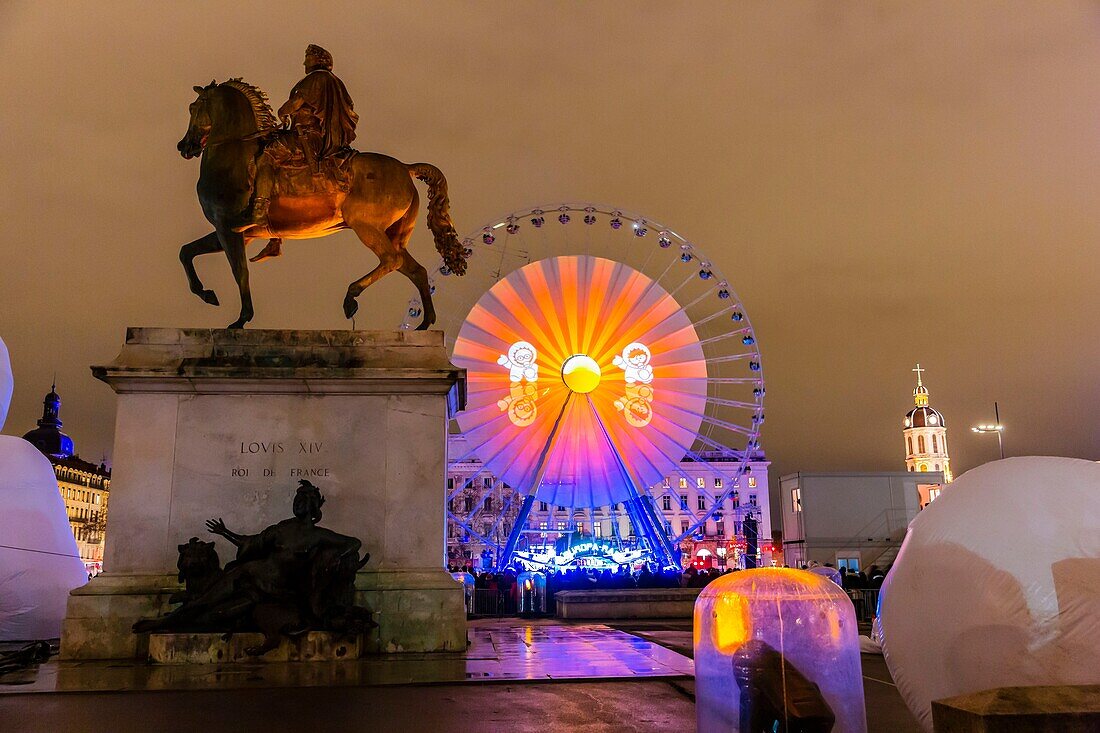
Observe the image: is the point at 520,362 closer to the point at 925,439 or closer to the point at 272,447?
the point at 272,447

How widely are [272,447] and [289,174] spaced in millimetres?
3492

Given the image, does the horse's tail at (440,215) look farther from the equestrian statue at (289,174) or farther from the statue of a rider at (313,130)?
the statue of a rider at (313,130)

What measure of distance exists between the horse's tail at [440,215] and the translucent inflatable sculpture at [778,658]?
8.64 metres

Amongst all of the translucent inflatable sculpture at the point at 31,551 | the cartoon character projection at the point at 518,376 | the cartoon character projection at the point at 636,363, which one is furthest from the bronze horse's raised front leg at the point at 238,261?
the cartoon character projection at the point at 636,363

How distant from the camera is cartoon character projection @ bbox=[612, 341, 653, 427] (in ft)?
105

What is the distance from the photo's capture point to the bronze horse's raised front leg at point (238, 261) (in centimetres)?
1079

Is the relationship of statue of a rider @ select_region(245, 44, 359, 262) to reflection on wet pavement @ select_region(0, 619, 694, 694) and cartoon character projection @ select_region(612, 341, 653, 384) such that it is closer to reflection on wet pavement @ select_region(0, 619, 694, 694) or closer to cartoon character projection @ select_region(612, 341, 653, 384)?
reflection on wet pavement @ select_region(0, 619, 694, 694)

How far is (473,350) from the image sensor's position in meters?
31.2

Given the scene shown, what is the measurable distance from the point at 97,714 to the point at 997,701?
5.05 metres

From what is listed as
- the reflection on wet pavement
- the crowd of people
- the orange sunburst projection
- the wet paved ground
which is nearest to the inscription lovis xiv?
the reflection on wet pavement

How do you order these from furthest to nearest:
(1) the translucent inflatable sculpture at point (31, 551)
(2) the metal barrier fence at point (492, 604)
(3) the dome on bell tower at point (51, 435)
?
1. (3) the dome on bell tower at point (51, 435)
2. (2) the metal barrier fence at point (492, 604)
3. (1) the translucent inflatable sculpture at point (31, 551)

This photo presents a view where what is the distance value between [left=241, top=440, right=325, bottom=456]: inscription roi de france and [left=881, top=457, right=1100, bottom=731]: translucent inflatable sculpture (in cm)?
718

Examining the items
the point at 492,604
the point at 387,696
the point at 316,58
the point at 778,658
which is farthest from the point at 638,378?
the point at 778,658

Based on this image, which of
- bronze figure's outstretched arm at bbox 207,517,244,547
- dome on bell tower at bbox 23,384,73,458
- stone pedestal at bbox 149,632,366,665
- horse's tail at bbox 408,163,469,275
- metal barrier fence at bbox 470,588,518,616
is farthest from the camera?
dome on bell tower at bbox 23,384,73,458
